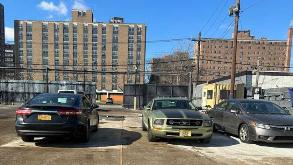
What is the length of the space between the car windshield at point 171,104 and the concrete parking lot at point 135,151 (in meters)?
1.29

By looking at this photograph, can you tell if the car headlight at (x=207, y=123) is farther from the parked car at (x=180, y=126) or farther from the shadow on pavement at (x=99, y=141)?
the shadow on pavement at (x=99, y=141)

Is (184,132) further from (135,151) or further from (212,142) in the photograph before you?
(135,151)

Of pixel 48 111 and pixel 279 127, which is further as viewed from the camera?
pixel 279 127

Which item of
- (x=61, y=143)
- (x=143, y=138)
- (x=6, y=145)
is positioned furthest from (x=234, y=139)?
(x=6, y=145)

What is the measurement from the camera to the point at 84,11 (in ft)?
420

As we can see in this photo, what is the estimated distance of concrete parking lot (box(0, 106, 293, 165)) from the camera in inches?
321

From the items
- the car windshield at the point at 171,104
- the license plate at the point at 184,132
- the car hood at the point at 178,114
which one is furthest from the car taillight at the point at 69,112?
the car windshield at the point at 171,104

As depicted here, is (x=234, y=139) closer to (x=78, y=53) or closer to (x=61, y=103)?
(x=61, y=103)

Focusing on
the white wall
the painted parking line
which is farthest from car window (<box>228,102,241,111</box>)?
→ the white wall

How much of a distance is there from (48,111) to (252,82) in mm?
Answer: 27401

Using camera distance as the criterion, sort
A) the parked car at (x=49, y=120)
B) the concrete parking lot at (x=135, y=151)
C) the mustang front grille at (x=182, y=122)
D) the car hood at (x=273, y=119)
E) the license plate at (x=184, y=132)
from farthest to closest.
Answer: the car hood at (x=273, y=119), the mustang front grille at (x=182, y=122), the license plate at (x=184, y=132), the parked car at (x=49, y=120), the concrete parking lot at (x=135, y=151)

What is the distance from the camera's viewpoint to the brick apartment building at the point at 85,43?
11000 cm

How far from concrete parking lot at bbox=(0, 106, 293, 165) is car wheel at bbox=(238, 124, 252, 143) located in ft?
0.80

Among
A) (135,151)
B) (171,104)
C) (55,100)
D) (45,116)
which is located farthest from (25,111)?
(171,104)
